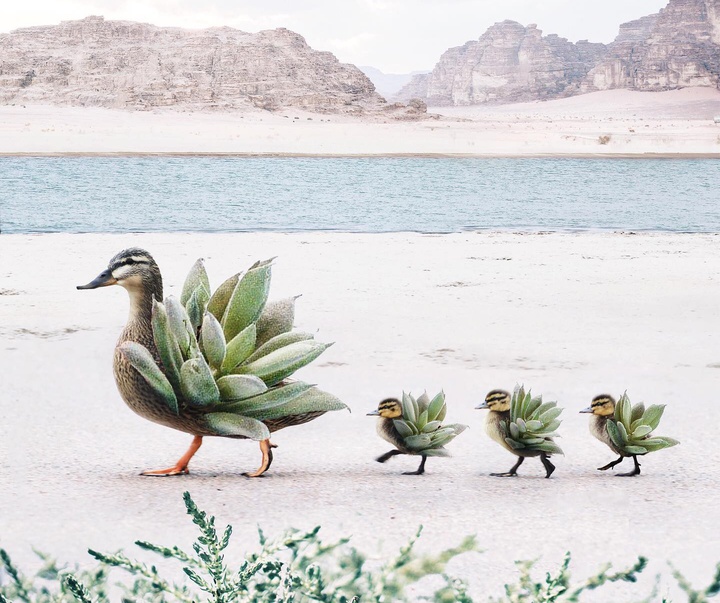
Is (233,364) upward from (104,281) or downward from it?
downward

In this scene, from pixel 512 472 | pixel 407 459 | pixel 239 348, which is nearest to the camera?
pixel 239 348

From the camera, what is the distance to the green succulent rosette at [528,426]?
133 inches

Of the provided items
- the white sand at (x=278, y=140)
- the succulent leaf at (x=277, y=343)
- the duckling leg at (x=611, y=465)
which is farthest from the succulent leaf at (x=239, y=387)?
the white sand at (x=278, y=140)

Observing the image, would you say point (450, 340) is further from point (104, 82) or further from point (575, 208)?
point (104, 82)

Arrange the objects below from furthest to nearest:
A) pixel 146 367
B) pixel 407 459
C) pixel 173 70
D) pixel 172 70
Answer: pixel 172 70, pixel 173 70, pixel 407 459, pixel 146 367

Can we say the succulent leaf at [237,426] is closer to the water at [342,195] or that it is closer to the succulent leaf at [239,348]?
the succulent leaf at [239,348]

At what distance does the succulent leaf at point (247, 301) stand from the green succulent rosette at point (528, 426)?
2.99 feet

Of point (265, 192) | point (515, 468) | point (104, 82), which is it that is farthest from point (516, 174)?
point (104, 82)

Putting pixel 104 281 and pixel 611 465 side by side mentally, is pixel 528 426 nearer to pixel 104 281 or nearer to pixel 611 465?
pixel 611 465

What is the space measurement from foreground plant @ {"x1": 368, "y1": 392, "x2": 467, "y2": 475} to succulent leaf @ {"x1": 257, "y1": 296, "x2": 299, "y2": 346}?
421 millimetres

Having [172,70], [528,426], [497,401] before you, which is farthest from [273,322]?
[172,70]

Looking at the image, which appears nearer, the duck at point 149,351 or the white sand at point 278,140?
the duck at point 149,351

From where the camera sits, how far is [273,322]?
339 centimetres

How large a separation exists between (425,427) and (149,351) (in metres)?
0.95
